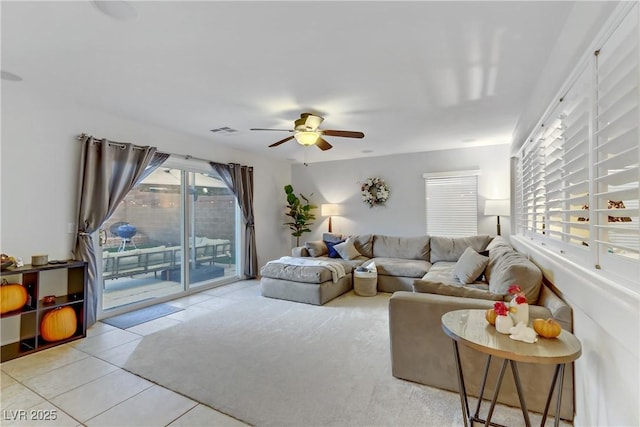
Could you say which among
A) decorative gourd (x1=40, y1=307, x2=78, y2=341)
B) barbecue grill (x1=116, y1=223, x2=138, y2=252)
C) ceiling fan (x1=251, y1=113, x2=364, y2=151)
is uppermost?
ceiling fan (x1=251, y1=113, x2=364, y2=151)

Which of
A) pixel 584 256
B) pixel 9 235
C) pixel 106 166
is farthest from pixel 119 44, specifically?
pixel 584 256

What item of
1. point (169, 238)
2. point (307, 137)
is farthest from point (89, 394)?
point (307, 137)

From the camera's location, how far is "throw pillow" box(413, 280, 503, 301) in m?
2.21

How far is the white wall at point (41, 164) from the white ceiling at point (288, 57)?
0.20 meters

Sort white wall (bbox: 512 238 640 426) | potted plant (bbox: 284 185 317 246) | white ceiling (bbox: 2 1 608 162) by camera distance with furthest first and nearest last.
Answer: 1. potted plant (bbox: 284 185 317 246)
2. white ceiling (bbox: 2 1 608 162)
3. white wall (bbox: 512 238 640 426)

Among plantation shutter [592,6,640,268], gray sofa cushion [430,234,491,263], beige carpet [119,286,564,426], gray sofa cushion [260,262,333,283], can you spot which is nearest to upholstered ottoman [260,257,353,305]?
gray sofa cushion [260,262,333,283]

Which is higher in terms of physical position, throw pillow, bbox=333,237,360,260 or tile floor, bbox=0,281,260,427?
throw pillow, bbox=333,237,360,260

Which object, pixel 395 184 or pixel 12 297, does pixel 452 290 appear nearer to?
pixel 12 297

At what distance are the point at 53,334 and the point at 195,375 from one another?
68.0 inches

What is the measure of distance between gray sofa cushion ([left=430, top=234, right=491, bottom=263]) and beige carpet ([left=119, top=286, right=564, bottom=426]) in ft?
6.55

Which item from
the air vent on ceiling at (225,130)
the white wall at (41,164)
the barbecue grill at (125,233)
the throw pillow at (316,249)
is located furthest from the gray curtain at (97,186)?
the throw pillow at (316,249)

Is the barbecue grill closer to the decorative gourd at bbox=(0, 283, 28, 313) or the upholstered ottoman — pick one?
the decorative gourd at bbox=(0, 283, 28, 313)

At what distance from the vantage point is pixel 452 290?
7.62ft

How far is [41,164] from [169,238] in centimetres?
180
